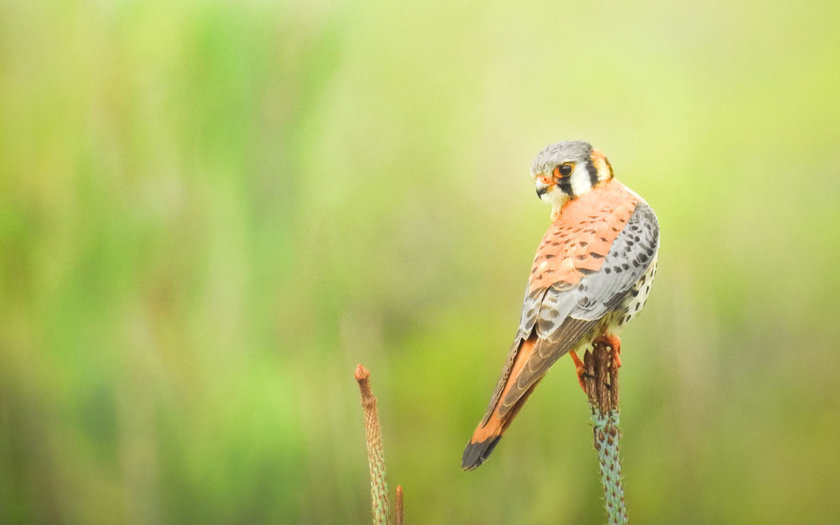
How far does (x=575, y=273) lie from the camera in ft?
4.39

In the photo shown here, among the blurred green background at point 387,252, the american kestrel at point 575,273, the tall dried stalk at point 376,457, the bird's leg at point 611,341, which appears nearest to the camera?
the tall dried stalk at point 376,457

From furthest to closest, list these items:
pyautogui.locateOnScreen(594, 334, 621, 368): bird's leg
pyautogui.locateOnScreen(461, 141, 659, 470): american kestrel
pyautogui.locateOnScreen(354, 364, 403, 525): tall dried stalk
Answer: pyautogui.locateOnScreen(594, 334, 621, 368): bird's leg < pyautogui.locateOnScreen(461, 141, 659, 470): american kestrel < pyautogui.locateOnScreen(354, 364, 403, 525): tall dried stalk

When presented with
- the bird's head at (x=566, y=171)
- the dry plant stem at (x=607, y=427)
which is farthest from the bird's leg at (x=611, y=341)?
the bird's head at (x=566, y=171)

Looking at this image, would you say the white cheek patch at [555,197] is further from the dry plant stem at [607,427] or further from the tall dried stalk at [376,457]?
the tall dried stalk at [376,457]

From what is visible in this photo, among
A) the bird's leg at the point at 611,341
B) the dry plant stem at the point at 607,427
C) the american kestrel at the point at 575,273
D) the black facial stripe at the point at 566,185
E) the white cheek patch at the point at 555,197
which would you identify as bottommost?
the dry plant stem at the point at 607,427

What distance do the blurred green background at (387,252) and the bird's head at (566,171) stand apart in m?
0.14

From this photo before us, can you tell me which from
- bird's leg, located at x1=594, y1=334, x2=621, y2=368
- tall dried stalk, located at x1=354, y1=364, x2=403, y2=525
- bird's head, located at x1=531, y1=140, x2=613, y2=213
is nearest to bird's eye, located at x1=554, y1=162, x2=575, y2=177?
bird's head, located at x1=531, y1=140, x2=613, y2=213

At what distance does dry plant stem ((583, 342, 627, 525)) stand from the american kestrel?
0.07 meters

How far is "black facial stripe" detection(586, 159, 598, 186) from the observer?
1.43 metres

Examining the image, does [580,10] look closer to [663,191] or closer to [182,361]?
[663,191]

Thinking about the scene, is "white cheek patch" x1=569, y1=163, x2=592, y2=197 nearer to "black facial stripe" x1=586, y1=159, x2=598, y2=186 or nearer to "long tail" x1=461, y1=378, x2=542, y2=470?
"black facial stripe" x1=586, y1=159, x2=598, y2=186

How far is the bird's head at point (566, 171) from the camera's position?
142cm

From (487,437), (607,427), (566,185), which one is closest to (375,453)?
(487,437)

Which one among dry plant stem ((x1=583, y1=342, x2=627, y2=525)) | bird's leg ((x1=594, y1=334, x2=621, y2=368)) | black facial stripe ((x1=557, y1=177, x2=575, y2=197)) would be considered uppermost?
black facial stripe ((x1=557, y1=177, x2=575, y2=197))
